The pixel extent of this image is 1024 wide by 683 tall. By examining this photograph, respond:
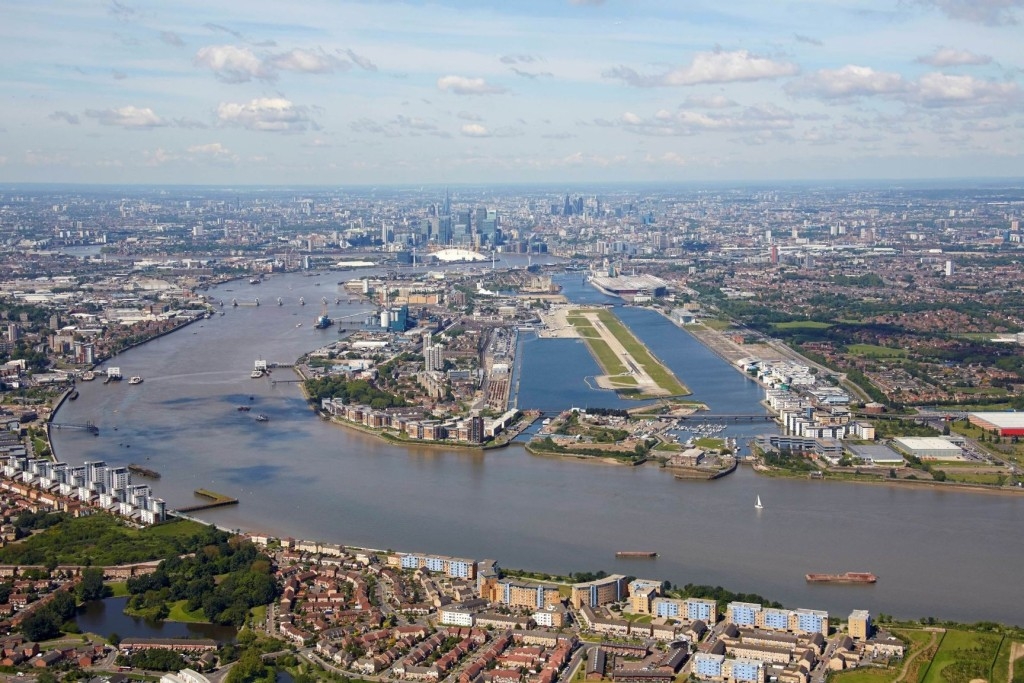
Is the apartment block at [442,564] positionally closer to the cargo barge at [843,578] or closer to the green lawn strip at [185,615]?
the green lawn strip at [185,615]

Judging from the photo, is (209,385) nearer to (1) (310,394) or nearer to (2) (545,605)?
(1) (310,394)

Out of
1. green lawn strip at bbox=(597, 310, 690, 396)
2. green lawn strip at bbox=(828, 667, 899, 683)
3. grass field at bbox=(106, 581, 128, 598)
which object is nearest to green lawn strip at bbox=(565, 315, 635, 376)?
green lawn strip at bbox=(597, 310, 690, 396)

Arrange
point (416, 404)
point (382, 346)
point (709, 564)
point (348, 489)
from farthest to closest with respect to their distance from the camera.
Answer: point (382, 346) < point (416, 404) < point (348, 489) < point (709, 564)

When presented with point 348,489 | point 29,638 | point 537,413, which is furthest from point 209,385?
point 29,638

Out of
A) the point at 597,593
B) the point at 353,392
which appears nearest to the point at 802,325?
the point at 353,392

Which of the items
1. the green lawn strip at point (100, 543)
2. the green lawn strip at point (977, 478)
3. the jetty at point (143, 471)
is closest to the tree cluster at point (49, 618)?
the green lawn strip at point (100, 543)

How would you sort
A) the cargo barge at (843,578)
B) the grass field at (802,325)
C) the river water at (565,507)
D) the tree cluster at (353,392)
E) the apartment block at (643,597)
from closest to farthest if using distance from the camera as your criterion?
1. the apartment block at (643,597)
2. the cargo barge at (843,578)
3. the river water at (565,507)
4. the tree cluster at (353,392)
5. the grass field at (802,325)

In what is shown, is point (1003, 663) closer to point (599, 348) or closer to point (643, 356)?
point (643, 356)
